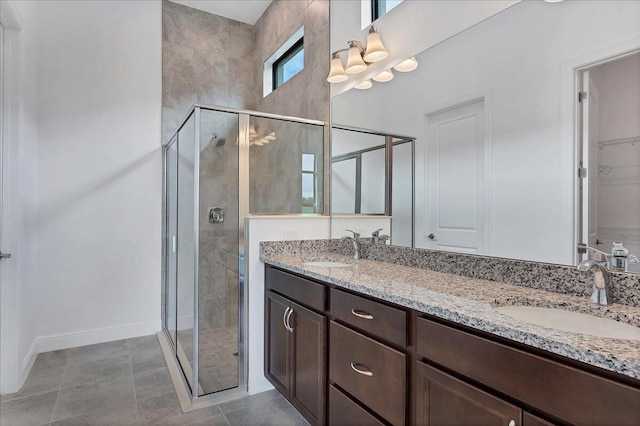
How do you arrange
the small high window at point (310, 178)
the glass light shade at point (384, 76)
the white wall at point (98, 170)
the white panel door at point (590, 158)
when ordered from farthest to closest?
the white wall at point (98, 170), the small high window at point (310, 178), the glass light shade at point (384, 76), the white panel door at point (590, 158)

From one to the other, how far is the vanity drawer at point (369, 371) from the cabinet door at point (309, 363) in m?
0.08

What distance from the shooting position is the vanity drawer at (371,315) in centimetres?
125

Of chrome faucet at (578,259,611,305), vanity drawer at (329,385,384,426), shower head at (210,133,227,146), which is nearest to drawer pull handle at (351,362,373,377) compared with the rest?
vanity drawer at (329,385,384,426)

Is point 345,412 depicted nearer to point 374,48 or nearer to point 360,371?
point 360,371

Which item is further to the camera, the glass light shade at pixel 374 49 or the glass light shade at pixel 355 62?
the glass light shade at pixel 355 62

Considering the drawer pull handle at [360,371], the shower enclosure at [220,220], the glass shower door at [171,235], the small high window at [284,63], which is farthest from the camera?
the small high window at [284,63]

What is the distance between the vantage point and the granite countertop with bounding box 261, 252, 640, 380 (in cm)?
75

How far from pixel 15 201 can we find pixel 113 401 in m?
1.49

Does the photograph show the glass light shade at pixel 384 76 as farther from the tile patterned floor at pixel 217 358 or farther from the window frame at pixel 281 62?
the tile patterned floor at pixel 217 358

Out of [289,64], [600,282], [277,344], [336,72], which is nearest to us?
[600,282]

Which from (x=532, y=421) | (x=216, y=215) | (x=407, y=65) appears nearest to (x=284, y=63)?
(x=407, y=65)

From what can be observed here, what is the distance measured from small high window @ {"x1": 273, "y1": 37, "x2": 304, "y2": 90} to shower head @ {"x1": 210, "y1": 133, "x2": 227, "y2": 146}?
1.21 metres

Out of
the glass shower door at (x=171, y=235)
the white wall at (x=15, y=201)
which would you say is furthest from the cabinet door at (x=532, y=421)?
the white wall at (x=15, y=201)

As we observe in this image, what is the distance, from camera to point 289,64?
338 cm
